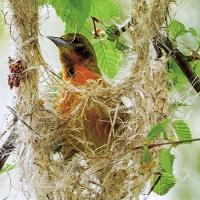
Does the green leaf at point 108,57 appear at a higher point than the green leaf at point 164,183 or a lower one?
higher

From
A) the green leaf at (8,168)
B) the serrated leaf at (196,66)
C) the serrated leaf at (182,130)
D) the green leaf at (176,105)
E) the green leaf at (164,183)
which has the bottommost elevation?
the green leaf at (8,168)

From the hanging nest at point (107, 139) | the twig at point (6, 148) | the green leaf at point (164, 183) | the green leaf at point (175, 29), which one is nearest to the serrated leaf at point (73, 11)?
the hanging nest at point (107, 139)

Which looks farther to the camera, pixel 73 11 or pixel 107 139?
pixel 107 139

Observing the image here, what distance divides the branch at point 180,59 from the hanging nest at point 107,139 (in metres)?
0.05

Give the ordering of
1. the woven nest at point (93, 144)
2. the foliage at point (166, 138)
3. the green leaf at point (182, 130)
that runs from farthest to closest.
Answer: the woven nest at point (93, 144) → the green leaf at point (182, 130) → the foliage at point (166, 138)

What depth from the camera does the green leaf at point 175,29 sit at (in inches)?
78.2

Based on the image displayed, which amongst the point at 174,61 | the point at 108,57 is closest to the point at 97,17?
the point at 108,57

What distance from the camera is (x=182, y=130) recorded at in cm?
175

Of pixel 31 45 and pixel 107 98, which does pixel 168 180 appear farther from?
pixel 31 45

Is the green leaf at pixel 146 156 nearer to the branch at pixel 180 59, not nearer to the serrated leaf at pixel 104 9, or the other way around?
the branch at pixel 180 59

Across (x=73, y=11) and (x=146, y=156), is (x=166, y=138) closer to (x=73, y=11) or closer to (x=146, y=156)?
(x=146, y=156)

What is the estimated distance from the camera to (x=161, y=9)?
1967 mm

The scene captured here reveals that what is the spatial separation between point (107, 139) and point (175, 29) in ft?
1.29

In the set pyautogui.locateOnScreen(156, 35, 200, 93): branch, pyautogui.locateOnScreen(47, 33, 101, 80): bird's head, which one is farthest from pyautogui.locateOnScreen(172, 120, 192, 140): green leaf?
pyautogui.locateOnScreen(47, 33, 101, 80): bird's head
